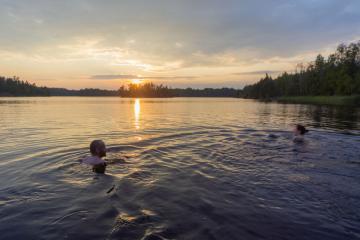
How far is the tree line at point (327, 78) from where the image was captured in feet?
356

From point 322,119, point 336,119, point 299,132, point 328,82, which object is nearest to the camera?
point 299,132

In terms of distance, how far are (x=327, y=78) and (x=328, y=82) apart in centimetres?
281

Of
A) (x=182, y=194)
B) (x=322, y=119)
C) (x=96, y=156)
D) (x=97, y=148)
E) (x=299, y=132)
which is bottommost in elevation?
(x=182, y=194)

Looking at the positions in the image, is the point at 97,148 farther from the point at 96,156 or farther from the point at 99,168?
the point at 99,168

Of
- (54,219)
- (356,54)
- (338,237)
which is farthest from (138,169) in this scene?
(356,54)

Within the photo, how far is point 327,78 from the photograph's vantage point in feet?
401

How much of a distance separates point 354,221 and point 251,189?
3.09m

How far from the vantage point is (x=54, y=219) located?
687 cm

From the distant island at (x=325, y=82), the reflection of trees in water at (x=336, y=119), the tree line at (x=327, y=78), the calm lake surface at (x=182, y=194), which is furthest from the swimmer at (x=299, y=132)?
the tree line at (x=327, y=78)

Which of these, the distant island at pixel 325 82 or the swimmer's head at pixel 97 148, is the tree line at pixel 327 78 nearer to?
the distant island at pixel 325 82

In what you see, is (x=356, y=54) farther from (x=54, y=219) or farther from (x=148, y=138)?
(x=54, y=219)

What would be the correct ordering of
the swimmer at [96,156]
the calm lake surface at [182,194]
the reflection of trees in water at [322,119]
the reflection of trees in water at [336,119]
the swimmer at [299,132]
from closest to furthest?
A: 1. the calm lake surface at [182,194]
2. the swimmer at [96,156]
3. the swimmer at [299,132]
4. the reflection of trees in water at [336,119]
5. the reflection of trees in water at [322,119]

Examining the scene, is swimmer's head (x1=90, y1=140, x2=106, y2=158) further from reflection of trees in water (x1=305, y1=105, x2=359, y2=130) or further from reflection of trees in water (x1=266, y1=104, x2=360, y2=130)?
reflection of trees in water (x1=305, y1=105, x2=359, y2=130)

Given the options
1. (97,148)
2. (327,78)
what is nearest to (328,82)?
(327,78)
